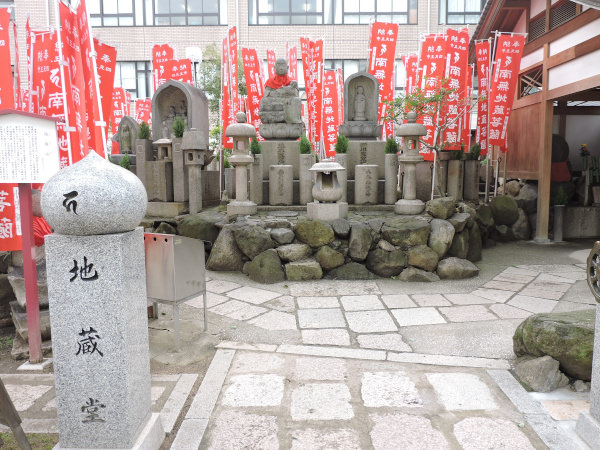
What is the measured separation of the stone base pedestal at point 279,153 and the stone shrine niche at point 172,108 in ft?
6.15

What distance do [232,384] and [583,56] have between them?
938 cm

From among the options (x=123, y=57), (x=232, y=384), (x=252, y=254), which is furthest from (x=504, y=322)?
(x=123, y=57)

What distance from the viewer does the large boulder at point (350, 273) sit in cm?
763

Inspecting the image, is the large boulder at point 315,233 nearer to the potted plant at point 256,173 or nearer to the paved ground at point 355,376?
the paved ground at point 355,376

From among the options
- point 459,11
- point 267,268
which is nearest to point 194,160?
point 267,268

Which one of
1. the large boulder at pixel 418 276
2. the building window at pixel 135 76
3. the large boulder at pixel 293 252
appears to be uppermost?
the building window at pixel 135 76

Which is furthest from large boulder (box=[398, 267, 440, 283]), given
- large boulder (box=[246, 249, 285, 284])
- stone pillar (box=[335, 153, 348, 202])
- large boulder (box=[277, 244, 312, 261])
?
stone pillar (box=[335, 153, 348, 202])

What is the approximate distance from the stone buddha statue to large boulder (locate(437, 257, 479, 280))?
17.0ft

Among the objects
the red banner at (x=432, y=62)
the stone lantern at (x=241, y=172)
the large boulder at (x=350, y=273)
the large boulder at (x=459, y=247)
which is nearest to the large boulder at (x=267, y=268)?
the large boulder at (x=350, y=273)

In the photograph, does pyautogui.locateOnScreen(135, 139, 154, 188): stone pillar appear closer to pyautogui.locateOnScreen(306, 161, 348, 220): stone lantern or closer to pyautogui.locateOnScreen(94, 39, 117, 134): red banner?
pyautogui.locateOnScreen(94, 39, 117, 134): red banner

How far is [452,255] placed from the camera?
27.0 feet

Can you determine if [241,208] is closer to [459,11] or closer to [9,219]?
[9,219]

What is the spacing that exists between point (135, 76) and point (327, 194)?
66.9 ft

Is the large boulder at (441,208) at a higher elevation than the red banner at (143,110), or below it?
below
